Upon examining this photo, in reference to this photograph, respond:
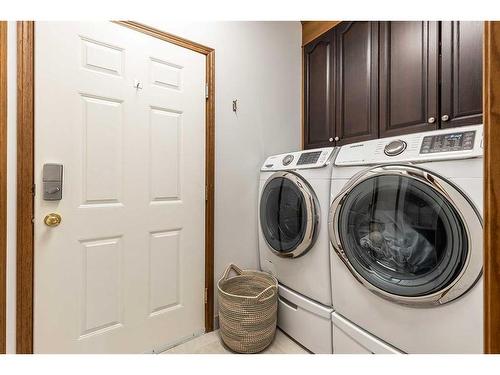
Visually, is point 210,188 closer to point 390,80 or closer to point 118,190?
point 118,190

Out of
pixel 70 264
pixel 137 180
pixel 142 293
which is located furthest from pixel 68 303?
pixel 137 180

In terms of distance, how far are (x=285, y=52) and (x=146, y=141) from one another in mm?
1256

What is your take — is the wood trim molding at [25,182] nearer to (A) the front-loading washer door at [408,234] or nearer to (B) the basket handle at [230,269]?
(B) the basket handle at [230,269]

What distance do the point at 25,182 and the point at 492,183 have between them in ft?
5.01

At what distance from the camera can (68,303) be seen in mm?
1144

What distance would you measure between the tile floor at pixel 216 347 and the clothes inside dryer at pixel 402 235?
2.30 ft

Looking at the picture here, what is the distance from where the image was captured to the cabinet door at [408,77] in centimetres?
123

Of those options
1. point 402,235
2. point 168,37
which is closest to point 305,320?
point 402,235

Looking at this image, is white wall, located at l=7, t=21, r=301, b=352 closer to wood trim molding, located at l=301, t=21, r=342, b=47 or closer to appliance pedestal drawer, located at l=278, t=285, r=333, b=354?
wood trim molding, located at l=301, t=21, r=342, b=47

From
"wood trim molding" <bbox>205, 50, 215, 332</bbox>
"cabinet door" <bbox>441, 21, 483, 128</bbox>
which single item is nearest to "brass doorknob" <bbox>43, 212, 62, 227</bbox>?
"wood trim molding" <bbox>205, 50, 215, 332</bbox>

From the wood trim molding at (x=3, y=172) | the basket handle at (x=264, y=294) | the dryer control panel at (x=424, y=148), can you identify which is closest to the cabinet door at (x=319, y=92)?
the dryer control panel at (x=424, y=148)

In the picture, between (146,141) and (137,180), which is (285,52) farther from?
(137,180)

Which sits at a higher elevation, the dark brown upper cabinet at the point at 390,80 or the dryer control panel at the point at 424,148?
the dark brown upper cabinet at the point at 390,80

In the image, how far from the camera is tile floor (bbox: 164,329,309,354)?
1396 millimetres
